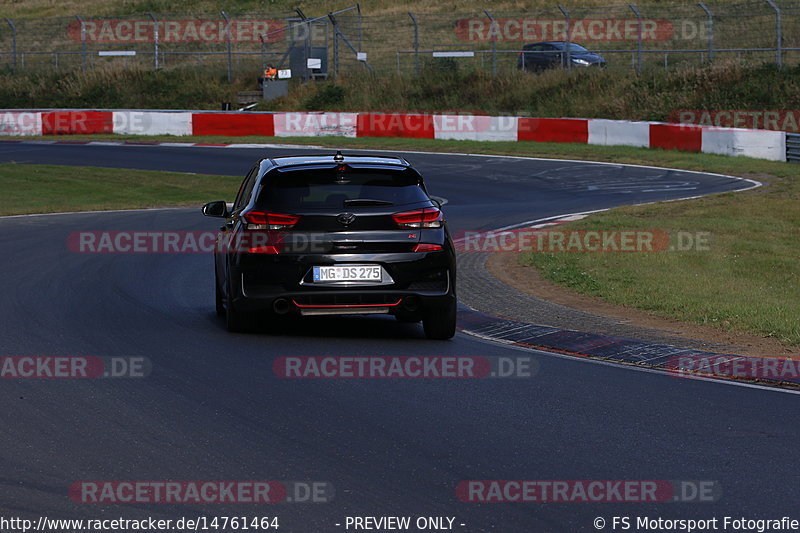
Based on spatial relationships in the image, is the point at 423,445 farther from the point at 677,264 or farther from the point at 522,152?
the point at 522,152

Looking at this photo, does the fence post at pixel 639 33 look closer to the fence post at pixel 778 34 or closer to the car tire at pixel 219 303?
the fence post at pixel 778 34

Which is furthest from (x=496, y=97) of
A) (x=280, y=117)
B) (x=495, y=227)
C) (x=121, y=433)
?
(x=121, y=433)

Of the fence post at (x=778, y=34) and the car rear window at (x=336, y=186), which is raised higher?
the fence post at (x=778, y=34)

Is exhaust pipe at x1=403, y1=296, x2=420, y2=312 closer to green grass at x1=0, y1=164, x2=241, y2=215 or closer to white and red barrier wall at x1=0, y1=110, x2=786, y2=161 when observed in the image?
green grass at x1=0, y1=164, x2=241, y2=215

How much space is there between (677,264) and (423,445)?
8827mm

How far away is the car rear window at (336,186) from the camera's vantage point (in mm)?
10062

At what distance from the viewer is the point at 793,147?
1176 inches

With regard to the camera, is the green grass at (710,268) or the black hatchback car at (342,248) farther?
the green grass at (710,268)

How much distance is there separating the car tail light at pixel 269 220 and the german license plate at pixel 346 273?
0.45m

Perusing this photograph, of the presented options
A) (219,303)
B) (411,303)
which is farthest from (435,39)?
(411,303)

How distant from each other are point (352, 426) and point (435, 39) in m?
50.5

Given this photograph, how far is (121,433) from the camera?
7.11 m

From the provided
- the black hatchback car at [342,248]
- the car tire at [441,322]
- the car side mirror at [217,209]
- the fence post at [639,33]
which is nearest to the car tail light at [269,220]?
the black hatchback car at [342,248]

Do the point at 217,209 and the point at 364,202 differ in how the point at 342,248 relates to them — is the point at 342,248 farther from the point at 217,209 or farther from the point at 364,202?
the point at 217,209
